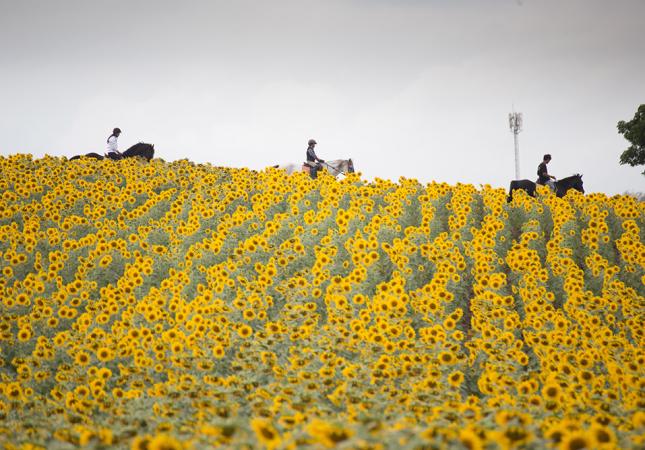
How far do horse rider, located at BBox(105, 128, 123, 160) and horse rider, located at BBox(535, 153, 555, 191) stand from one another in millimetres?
13416

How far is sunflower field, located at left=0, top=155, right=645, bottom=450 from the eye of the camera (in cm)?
417

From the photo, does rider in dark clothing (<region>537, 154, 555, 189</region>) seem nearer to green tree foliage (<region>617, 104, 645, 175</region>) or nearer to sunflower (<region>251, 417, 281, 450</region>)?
sunflower (<region>251, 417, 281, 450</region>)

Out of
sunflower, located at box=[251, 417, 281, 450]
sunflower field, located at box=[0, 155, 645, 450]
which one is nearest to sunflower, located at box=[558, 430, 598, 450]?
sunflower field, located at box=[0, 155, 645, 450]

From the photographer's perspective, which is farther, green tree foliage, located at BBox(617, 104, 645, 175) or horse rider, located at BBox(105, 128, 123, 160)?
green tree foliage, located at BBox(617, 104, 645, 175)

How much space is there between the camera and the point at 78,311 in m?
8.35

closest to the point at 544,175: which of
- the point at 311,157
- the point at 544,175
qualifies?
the point at 544,175

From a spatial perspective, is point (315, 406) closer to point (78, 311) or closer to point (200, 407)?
point (200, 407)

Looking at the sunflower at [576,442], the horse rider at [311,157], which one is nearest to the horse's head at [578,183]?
the horse rider at [311,157]

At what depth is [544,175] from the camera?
1495cm

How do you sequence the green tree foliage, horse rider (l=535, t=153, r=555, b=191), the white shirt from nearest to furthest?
horse rider (l=535, t=153, r=555, b=191) → the white shirt → the green tree foliage

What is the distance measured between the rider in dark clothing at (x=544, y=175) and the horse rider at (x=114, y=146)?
44.0 ft

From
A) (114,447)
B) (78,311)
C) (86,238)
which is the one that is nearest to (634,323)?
(114,447)

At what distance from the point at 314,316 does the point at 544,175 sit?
1040cm

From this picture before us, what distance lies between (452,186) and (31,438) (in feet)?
37.2
